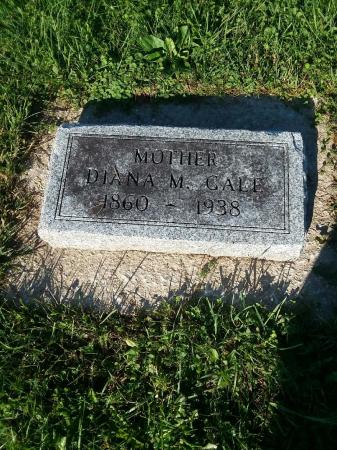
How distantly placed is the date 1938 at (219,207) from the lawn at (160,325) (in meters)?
0.61

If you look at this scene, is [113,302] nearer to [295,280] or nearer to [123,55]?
[295,280]

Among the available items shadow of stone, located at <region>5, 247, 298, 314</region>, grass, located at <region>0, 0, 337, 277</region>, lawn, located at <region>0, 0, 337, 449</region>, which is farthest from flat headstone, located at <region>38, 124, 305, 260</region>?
grass, located at <region>0, 0, 337, 277</region>

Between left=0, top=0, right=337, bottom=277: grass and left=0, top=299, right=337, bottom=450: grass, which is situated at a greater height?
left=0, top=0, right=337, bottom=277: grass

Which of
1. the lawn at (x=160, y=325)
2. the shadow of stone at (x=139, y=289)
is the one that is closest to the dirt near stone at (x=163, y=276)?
the shadow of stone at (x=139, y=289)

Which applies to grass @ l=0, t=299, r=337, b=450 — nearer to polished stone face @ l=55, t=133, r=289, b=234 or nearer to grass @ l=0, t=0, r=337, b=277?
polished stone face @ l=55, t=133, r=289, b=234

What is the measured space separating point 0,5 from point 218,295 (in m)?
3.06

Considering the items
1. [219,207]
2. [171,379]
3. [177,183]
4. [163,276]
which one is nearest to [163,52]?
[177,183]

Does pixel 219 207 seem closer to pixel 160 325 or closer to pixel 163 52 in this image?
pixel 160 325

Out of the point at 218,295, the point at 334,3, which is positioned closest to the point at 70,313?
the point at 218,295

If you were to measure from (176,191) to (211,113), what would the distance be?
1.02 meters

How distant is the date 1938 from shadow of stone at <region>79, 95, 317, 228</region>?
93 centimetres

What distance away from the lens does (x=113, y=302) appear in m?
3.29

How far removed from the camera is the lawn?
9.25 ft

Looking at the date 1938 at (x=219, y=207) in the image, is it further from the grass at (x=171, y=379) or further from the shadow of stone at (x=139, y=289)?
the grass at (x=171, y=379)
